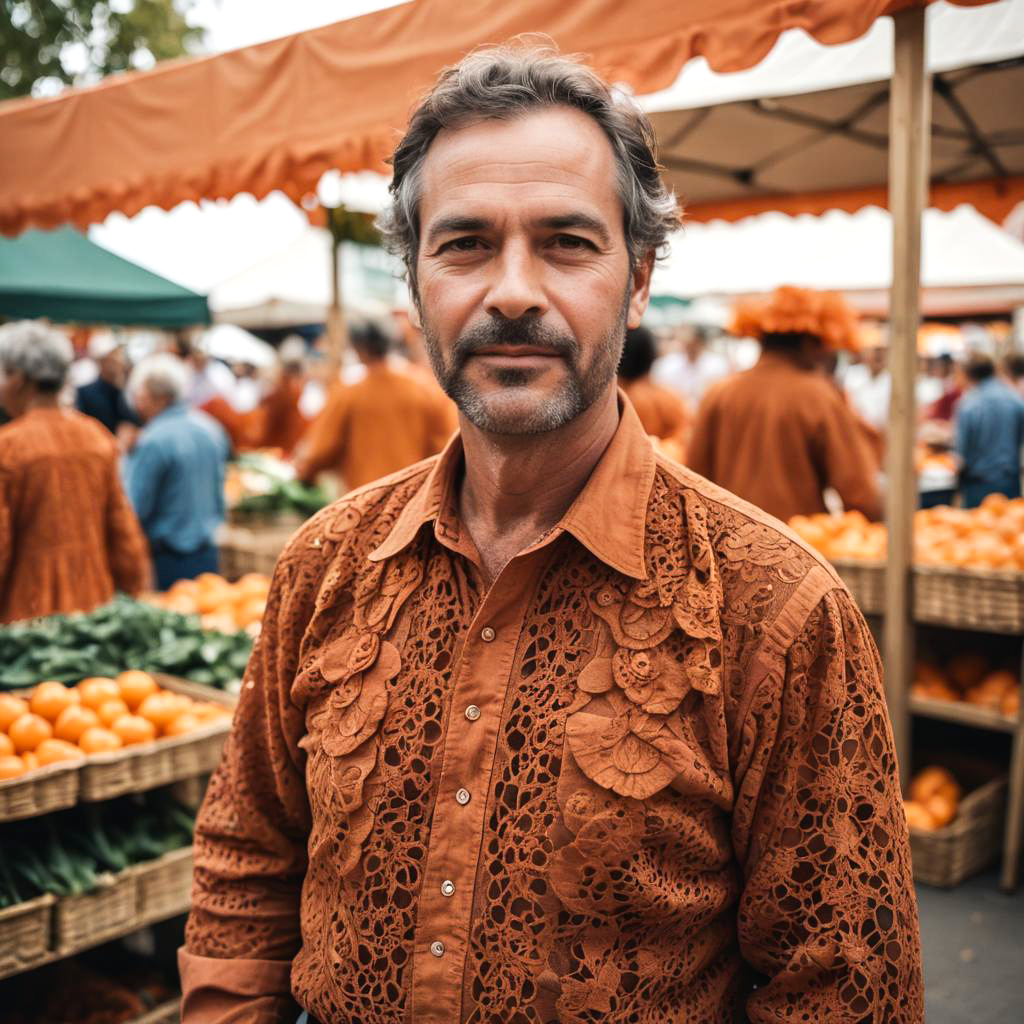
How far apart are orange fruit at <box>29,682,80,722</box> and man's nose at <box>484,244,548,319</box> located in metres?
2.30

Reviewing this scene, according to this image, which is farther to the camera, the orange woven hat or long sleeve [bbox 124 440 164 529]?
long sleeve [bbox 124 440 164 529]

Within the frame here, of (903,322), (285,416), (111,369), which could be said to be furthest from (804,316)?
(285,416)

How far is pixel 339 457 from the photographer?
22.7 feet

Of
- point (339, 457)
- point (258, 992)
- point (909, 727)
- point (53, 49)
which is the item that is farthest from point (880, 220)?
point (53, 49)

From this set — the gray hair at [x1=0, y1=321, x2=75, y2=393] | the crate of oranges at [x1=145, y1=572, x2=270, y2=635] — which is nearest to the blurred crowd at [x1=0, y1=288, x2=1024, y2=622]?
the gray hair at [x1=0, y1=321, x2=75, y2=393]

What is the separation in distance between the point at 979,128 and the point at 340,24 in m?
4.11

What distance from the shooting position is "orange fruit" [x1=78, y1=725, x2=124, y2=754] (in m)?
2.96

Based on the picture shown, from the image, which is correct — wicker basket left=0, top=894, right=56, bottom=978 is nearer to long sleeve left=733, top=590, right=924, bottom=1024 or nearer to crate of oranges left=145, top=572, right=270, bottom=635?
crate of oranges left=145, top=572, right=270, bottom=635

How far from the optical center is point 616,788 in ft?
4.44

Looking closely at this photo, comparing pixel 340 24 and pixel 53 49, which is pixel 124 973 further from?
pixel 53 49

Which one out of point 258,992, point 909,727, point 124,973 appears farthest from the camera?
point 909,727

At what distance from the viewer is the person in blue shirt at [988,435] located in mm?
9234

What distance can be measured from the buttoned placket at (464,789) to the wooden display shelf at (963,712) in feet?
10.8

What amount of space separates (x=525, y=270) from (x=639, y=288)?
32 cm
